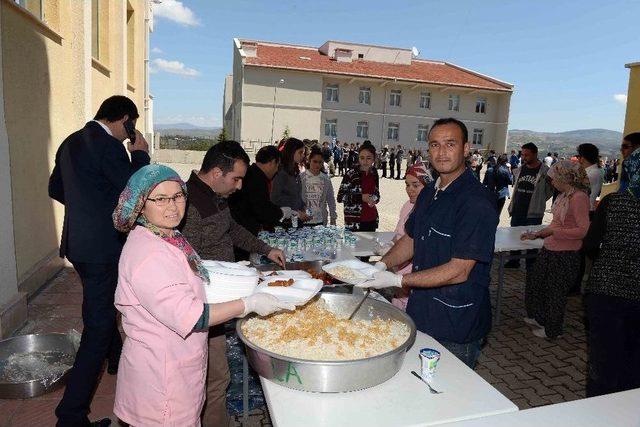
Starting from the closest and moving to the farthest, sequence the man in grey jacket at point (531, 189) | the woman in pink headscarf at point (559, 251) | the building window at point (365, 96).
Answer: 1. the woman in pink headscarf at point (559, 251)
2. the man in grey jacket at point (531, 189)
3. the building window at point (365, 96)

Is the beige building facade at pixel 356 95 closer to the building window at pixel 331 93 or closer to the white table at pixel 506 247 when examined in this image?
the building window at pixel 331 93

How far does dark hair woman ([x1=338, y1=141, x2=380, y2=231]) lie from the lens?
610cm

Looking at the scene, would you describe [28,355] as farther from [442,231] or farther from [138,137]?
[442,231]

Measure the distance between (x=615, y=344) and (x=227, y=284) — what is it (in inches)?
91.7

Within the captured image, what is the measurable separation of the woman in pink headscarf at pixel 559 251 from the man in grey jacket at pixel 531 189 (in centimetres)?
166

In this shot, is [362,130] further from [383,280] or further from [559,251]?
[383,280]

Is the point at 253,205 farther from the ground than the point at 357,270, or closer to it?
farther from the ground

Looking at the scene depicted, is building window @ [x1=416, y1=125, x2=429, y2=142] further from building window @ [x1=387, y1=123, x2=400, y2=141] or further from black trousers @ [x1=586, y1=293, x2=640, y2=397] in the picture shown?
black trousers @ [x1=586, y1=293, x2=640, y2=397]

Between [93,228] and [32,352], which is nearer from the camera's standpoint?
[93,228]

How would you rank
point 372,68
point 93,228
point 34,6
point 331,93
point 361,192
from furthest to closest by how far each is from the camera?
point 372,68
point 331,93
point 361,192
point 34,6
point 93,228

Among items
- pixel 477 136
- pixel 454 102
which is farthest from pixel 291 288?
pixel 477 136

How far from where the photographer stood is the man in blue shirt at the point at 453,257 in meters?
2.23

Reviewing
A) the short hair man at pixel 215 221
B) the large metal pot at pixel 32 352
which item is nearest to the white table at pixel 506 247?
the short hair man at pixel 215 221

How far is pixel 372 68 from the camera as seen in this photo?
1300 inches
